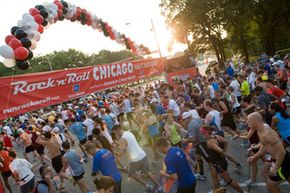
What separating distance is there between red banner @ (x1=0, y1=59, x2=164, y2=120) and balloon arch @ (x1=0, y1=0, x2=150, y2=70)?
116 cm

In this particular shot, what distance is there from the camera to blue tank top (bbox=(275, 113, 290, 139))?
6102 mm

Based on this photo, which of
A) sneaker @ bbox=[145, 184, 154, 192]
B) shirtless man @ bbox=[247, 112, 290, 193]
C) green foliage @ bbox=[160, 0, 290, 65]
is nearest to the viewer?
shirtless man @ bbox=[247, 112, 290, 193]

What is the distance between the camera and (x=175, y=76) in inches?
876

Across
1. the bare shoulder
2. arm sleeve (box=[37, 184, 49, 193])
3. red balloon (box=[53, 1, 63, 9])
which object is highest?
red balloon (box=[53, 1, 63, 9])

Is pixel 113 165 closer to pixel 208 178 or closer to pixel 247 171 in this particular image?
pixel 208 178

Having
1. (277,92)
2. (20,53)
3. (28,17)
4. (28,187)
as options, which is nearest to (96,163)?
(28,187)

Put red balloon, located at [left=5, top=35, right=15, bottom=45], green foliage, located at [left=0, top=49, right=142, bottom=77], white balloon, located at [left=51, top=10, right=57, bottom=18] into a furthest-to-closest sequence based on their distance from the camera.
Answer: green foliage, located at [left=0, top=49, right=142, bottom=77]
white balloon, located at [left=51, top=10, right=57, bottom=18]
red balloon, located at [left=5, top=35, right=15, bottom=45]

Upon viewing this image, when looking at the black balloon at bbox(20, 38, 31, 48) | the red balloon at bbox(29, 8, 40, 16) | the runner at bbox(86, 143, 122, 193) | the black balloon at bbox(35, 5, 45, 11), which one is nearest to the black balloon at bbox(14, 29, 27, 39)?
the black balloon at bbox(20, 38, 31, 48)

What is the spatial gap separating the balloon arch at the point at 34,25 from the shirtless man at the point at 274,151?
6.08 metres

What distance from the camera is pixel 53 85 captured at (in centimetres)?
795

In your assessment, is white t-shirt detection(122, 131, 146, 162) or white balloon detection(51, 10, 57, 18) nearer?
white t-shirt detection(122, 131, 146, 162)

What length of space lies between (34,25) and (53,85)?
238cm

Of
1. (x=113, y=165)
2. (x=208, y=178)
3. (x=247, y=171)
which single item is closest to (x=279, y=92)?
(x=247, y=171)

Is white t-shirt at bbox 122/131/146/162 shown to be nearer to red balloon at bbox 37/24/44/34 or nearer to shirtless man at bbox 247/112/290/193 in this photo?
shirtless man at bbox 247/112/290/193
